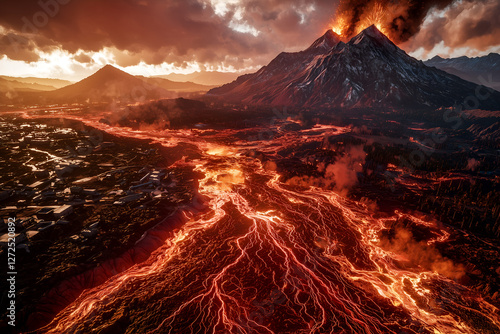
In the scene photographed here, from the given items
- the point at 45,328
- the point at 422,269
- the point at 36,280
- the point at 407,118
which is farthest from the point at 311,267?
the point at 407,118

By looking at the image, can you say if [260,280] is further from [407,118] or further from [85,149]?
[407,118]

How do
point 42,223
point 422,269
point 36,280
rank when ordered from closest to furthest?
point 36,280
point 422,269
point 42,223

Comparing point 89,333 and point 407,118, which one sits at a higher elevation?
point 407,118

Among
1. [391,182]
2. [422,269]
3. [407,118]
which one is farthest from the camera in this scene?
[407,118]

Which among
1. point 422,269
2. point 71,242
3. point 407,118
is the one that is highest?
point 407,118

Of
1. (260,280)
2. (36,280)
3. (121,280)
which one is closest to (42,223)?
(36,280)

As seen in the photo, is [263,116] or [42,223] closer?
[42,223]
